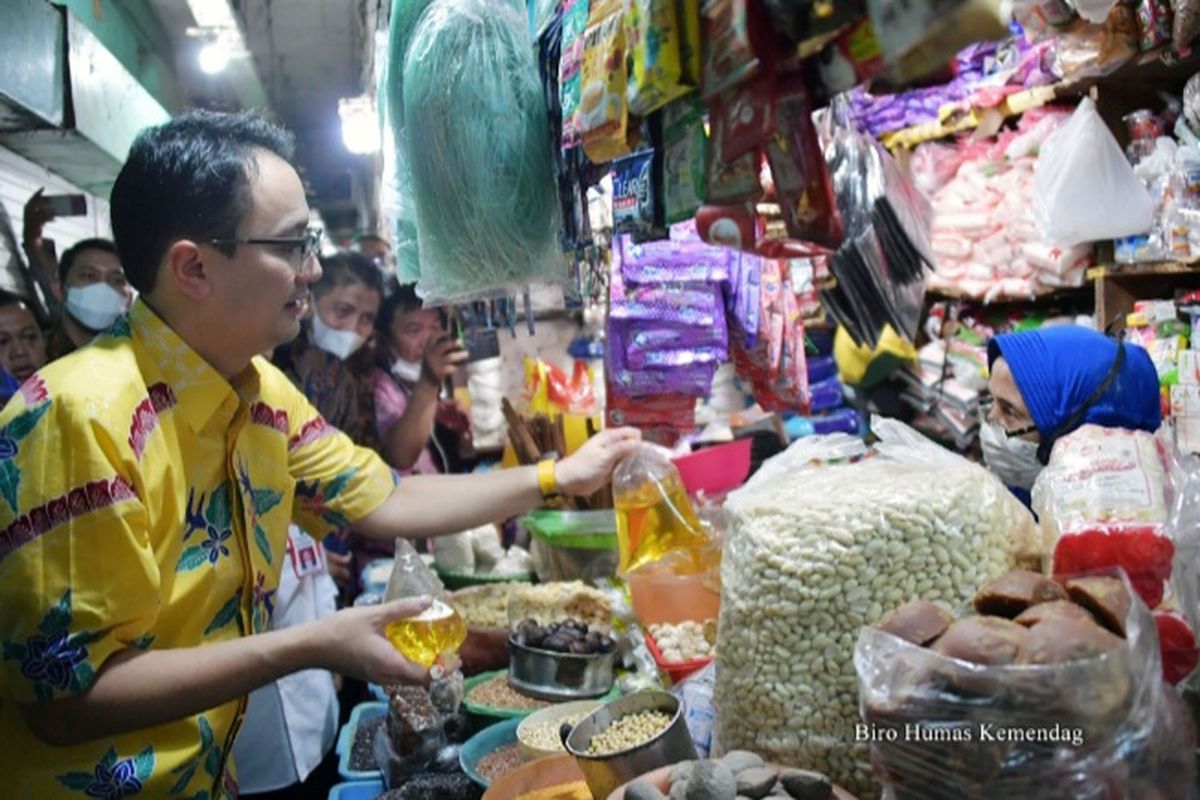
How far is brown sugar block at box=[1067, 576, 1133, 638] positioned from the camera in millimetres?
875

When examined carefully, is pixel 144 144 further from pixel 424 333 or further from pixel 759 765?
pixel 424 333

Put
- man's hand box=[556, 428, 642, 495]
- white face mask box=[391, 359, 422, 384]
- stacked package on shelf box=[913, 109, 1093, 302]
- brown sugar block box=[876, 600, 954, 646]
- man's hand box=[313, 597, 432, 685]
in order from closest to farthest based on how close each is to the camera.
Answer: brown sugar block box=[876, 600, 954, 646]
man's hand box=[313, 597, 432, 685]
man's hand box=[556, 428, 642, 495]
stacked package on shelf box=[913, 109, 1093, 302]
white face mask box=[391, 359, 422, 384]

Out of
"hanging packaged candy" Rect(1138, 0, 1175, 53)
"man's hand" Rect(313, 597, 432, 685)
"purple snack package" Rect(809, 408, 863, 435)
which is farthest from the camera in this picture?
"purple snack package" Rect(809, 408, 863, 435)

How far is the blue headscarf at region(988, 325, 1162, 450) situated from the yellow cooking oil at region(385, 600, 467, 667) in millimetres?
1380

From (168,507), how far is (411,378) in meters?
2.24

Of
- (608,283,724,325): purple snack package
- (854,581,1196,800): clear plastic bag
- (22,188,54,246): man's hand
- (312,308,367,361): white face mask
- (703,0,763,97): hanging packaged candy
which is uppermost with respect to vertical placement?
(22,188,54,246): man's hand

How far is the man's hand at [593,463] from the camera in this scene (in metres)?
2.14

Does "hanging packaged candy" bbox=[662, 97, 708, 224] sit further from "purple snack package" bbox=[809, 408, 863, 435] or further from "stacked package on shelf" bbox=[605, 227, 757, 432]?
"purple snack package" bbox=[809, 408, 863, 435]

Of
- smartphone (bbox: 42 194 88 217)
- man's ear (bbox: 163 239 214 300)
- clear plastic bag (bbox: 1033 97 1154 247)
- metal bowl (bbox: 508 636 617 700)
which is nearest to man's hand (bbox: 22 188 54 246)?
smartphone (bbox: 42 194 88 217)

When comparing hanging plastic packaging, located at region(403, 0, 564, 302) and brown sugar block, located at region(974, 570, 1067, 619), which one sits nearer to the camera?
brown sugar block, located at region(974, 570, 1067, 619)

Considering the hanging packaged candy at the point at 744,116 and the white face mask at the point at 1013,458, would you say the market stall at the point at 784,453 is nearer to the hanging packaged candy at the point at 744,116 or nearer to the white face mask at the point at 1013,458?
the hanging packaged candy at the point at 744,116

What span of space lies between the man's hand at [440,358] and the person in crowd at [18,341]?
1.23m

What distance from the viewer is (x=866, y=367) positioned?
421cm

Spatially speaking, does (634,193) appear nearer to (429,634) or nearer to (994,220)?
(429,634)
